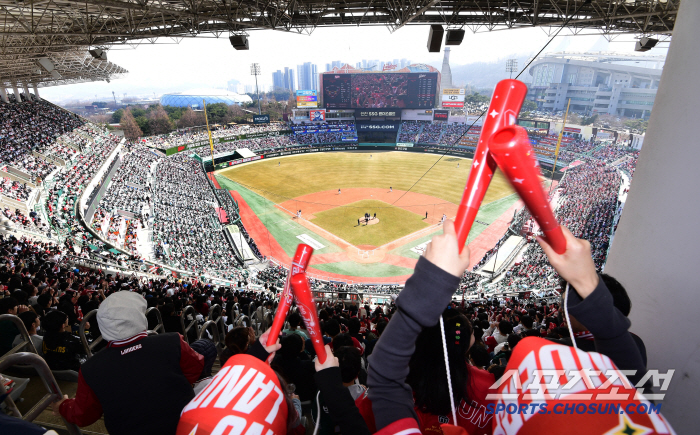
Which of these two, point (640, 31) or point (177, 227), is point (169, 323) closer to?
point (177, 227)

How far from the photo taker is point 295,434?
75.7 inches

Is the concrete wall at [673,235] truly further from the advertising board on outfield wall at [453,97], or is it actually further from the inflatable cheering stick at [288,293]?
the advertising board on outfield wall at [453,97]

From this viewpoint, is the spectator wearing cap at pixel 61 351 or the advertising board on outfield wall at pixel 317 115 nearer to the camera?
the spectator wearing cap at pixel 61 351

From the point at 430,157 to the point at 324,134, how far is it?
1867 cm

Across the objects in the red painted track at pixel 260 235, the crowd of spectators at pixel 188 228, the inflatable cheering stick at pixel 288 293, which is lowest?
the red painted track at pixel 260 235

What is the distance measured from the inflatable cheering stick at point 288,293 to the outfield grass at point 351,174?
3049 cm

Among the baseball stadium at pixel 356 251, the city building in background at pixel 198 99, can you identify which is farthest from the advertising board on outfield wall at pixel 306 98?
the city building in background at pixel 198 99

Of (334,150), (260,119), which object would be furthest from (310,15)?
(260,119)

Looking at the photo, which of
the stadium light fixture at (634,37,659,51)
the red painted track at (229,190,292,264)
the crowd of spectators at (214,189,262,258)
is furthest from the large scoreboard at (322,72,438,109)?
the stadium light fixture at (634,37,659,51)

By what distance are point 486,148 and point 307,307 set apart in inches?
41.4

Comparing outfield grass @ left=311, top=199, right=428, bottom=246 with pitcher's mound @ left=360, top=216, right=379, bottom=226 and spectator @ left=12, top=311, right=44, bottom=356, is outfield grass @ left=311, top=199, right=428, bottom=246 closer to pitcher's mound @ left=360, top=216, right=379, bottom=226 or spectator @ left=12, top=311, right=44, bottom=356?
pitcher's mound @ left=360, top=216, right=379, bottom=226

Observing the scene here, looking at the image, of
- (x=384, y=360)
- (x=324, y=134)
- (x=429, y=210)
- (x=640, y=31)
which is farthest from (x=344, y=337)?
(x=324, y=134)

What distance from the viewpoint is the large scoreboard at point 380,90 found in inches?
2243

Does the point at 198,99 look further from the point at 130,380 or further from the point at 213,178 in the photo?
the point at 130,380
